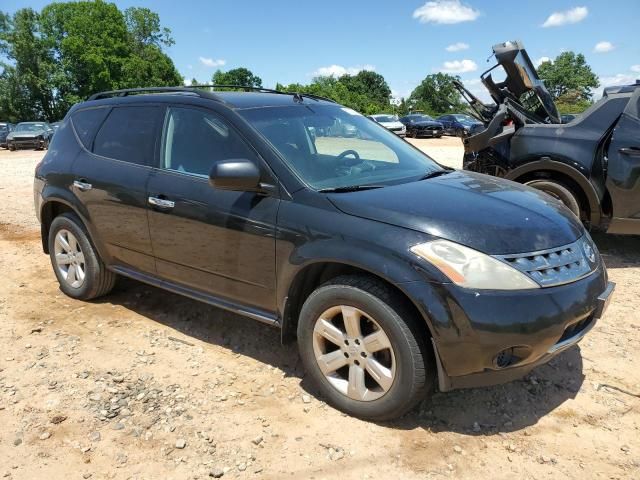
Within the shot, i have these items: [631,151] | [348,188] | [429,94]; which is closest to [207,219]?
[348,188]

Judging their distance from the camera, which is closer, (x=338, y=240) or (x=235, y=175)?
(x=338, y=240)

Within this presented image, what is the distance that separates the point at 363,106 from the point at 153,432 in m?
49.6

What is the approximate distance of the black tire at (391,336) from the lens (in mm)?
2664

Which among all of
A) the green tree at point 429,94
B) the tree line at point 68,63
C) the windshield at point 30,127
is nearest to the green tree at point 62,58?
the tree line at point 68,63

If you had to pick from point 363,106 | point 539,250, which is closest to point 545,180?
point 539,250

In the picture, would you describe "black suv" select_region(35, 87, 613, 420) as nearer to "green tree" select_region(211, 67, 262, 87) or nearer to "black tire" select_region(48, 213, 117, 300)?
"black tire" select_region(48, 213, 117, 300)

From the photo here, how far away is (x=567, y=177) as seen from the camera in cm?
589

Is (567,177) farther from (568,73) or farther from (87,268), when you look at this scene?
(568,73)

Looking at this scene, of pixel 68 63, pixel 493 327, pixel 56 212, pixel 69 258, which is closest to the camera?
pixel 493 327

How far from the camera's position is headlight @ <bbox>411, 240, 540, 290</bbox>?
100.0 inches

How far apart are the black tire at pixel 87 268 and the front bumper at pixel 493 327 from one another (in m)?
2.96

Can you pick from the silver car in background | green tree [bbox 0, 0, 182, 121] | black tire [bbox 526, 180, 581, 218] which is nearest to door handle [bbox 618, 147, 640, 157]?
black tire [bbox 526, 180, 581, 218]

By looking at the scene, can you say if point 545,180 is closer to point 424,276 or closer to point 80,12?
point 424,276

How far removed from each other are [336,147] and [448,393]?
1.79m
